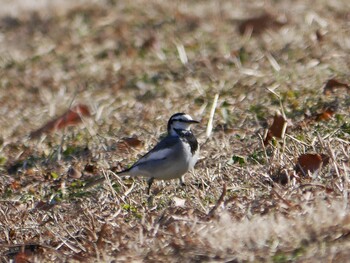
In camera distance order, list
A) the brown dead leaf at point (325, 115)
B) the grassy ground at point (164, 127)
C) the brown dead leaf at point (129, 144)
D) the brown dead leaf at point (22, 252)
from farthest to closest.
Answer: the brown dead leaf at point (129, 144) → the brown dead leaf at point (325, 115) → the brown dead leaf at point (22, 252) → the grassy ground at point (164, 127)

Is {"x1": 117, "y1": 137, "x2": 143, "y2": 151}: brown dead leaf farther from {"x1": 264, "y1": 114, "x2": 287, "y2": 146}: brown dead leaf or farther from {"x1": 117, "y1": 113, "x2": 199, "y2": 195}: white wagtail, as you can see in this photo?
{"x1": 264, "y1": 114, "x2": 287, "y2": 146}: brown dead leaf

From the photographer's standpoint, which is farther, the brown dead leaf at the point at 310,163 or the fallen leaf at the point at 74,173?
the fallen leaf at the point at 74,173

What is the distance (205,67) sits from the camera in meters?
10.0

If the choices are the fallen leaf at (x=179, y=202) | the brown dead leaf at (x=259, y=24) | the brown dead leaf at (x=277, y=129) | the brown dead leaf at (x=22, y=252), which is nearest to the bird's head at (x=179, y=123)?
the brown dead leaf at (x=277, y=129)

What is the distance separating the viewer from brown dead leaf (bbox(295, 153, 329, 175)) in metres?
6.35

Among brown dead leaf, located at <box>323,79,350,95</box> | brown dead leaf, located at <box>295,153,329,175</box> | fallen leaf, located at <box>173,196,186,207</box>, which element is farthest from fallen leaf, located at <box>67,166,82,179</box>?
brown dead leaf, located at <box>323,79,350,95</box>

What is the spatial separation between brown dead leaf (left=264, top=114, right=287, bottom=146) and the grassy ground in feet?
0.36

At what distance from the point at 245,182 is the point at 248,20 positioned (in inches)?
193

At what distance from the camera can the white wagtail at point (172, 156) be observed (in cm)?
743

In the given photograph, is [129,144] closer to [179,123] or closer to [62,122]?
[179,123]

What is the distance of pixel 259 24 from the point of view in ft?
36.5

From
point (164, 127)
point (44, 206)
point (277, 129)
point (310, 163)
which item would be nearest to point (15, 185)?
point (44, 206)

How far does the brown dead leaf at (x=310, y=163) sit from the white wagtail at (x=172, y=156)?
1.21 metres

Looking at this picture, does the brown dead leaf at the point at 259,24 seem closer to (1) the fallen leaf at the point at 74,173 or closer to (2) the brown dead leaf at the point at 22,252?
(1) the fallen leaf at the point at 74,173
